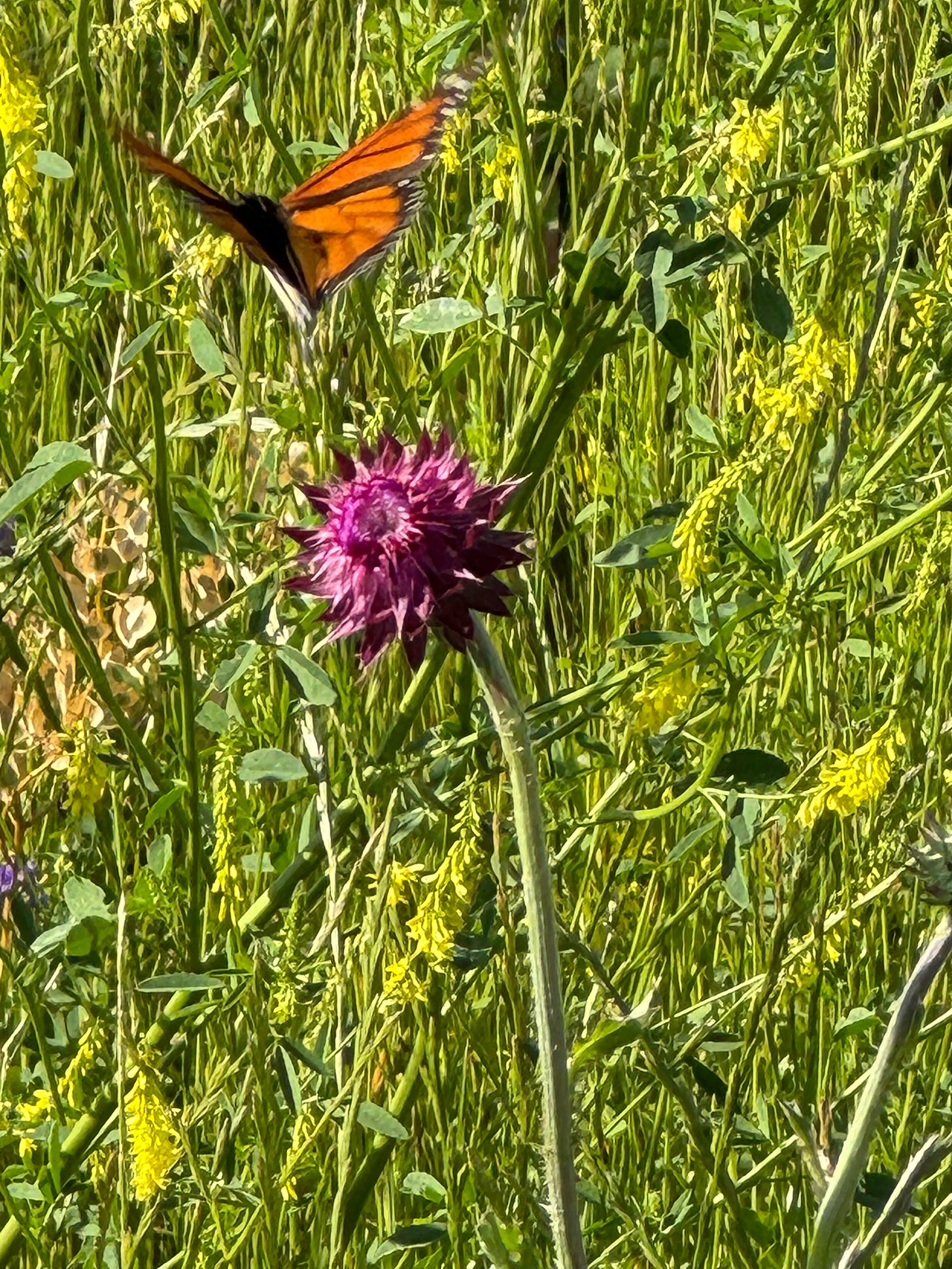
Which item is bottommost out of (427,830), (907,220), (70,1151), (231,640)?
(70,1151)

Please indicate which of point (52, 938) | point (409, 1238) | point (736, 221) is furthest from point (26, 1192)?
point (736, 221)

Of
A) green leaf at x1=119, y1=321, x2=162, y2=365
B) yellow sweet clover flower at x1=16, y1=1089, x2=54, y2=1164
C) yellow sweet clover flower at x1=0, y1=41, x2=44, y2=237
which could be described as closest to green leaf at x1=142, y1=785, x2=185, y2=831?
yellow sweet clover flower at x1=16, y1=1089, x2=54, y2=1164

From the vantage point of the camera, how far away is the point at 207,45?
2.09m

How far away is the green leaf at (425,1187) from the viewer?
1348 mm

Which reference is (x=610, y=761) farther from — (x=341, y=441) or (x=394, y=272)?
(x=394, y=272)

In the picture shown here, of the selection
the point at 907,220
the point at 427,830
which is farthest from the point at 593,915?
the point at 907,220

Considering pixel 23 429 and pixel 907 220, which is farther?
pixel 23 429

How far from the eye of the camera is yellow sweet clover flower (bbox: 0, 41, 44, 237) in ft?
3.61

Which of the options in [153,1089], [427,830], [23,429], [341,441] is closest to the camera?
[153,1089]

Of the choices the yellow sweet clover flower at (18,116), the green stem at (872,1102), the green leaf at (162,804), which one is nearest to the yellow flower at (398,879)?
the green leaf at (162,804)

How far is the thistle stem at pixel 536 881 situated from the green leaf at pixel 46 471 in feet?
1.61

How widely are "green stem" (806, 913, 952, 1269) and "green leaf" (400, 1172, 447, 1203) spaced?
353 mm

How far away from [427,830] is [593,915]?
0.17 meters

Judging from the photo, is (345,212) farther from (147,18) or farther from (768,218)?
(768,218)
